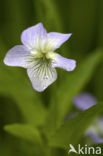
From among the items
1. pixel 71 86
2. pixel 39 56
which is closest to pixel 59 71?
pixel 71 86

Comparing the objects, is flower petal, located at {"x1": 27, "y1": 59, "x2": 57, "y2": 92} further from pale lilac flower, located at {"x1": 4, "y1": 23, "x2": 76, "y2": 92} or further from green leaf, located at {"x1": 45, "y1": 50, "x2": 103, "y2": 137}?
green leaf, located at {"x1": 45, "y1": 50, "x2": 103, "y2": 137}

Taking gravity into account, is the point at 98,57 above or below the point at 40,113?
above

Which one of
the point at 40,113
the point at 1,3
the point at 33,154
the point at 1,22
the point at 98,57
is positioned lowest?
the point at 33,154

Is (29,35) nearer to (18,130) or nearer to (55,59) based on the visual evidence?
(55,59)

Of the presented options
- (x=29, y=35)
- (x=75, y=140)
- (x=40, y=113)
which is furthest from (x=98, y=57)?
(x=29, y=35)

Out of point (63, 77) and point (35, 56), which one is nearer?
point (35, 56)

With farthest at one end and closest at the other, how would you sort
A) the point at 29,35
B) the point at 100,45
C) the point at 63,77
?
1. the point at 100,45
2. the point at 63,77
3. the point at 29,35
